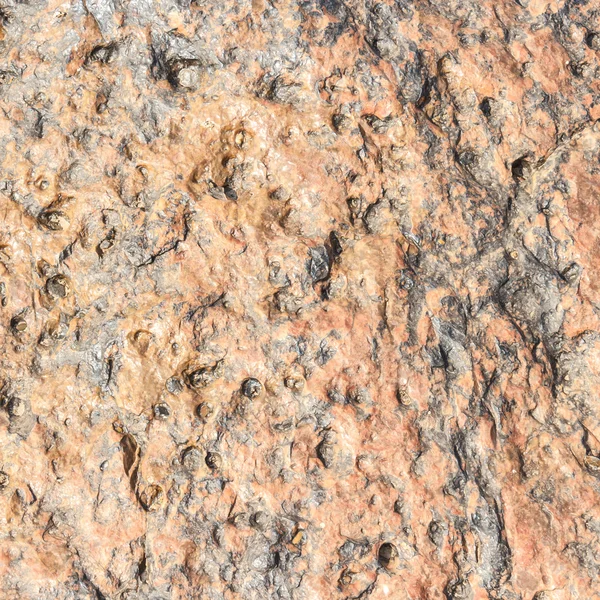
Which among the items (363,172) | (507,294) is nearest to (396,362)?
(507,294)

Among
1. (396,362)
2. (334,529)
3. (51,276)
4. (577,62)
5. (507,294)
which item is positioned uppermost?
(577,62)

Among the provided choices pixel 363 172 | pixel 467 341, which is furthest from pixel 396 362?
pixel 363 172

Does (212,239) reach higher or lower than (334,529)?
higher

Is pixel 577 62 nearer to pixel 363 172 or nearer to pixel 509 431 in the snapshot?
pixel 363 172

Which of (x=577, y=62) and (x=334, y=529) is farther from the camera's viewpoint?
(x=577, y=62)

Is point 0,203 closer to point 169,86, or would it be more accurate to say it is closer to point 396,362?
point 169,86

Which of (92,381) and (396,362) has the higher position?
(396,362)
